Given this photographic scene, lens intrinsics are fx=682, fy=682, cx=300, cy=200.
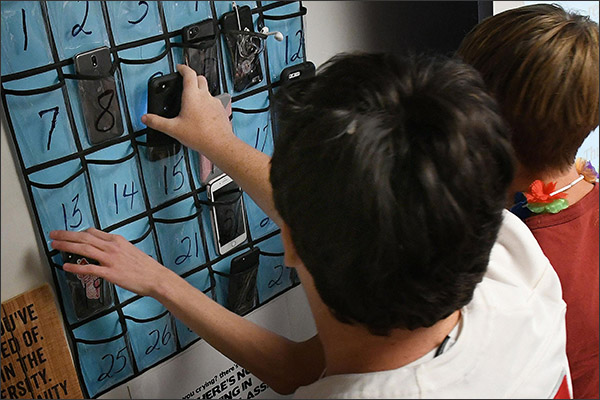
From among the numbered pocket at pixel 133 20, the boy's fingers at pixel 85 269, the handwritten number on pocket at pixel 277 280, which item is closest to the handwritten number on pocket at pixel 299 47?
the numbered pocket at pixel 133 20

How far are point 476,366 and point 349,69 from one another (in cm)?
32

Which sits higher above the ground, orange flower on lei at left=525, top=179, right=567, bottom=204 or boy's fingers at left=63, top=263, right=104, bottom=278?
boy's fingers at left=63, top=263, right=104, bottom=278

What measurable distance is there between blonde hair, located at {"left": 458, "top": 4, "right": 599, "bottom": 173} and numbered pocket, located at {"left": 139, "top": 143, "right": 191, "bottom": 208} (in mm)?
448

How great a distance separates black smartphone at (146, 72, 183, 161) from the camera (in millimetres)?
938

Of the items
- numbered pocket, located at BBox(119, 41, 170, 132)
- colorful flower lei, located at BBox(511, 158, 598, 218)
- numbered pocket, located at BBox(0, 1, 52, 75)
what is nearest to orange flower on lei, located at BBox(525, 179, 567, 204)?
colorful flower lei, located at BBox(511, 158, 598, 218)

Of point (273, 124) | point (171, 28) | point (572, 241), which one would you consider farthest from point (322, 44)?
point (572, 241)

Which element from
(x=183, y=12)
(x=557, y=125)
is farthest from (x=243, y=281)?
(x=557, y=125)

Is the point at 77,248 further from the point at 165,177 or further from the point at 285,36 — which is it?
the point at 285,36

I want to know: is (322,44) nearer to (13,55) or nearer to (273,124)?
(273,124)

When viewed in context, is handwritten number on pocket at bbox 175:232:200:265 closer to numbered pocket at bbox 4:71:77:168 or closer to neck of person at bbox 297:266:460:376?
numbered pocket at bbox 4:71:77:168

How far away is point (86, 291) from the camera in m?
0.93

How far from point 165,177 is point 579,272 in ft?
1.97

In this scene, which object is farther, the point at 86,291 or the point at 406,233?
the point at 86,291

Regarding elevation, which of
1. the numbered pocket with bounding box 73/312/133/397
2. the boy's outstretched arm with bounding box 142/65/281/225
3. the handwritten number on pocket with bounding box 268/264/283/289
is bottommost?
the handwritten number on pocket with bounding box 268/264/283/289
